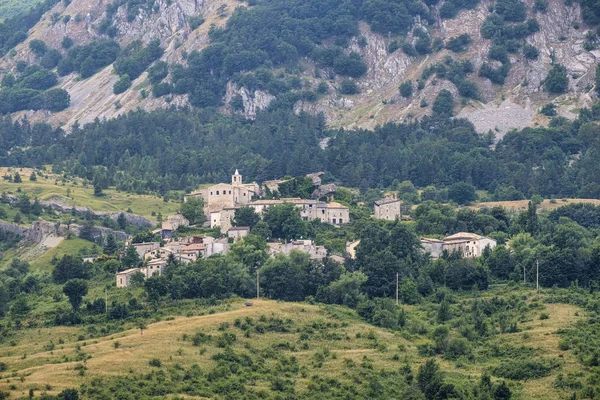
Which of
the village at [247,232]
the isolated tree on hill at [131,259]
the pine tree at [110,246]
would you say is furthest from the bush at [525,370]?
the pine tree at [110,246]

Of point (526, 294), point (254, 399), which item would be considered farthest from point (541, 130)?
point (254, 399)

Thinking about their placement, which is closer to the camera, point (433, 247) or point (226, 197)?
point (433, 247)

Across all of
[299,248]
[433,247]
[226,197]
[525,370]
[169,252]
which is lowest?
[525,370]

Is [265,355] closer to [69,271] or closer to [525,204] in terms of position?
[69,271]

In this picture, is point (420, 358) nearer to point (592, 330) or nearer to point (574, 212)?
point (592, 330)

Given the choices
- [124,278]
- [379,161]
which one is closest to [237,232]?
[124,278]

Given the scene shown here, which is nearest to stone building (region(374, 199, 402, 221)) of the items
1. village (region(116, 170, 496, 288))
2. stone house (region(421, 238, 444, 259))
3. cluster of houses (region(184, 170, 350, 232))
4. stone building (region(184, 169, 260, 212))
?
village (region(116, 170, 496, 288))

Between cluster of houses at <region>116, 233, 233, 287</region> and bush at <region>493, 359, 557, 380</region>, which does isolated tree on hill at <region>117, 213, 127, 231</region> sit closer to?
cluster of houses at <region>116, 233, 233, 287</region>
